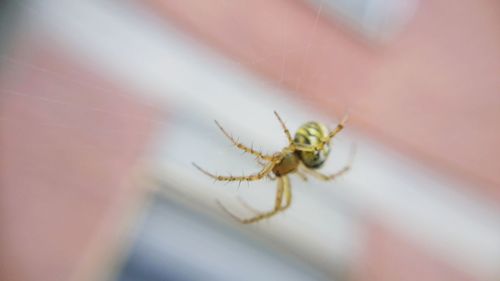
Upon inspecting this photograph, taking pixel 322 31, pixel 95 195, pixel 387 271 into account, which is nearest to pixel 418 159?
pixel 387 271

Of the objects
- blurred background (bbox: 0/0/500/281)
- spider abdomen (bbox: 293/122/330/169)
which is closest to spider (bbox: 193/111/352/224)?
spider abdomen (bbox: 293/122/330/169)

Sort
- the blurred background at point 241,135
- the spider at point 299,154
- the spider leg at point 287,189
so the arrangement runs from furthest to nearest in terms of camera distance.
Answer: the blurred background at point 241,135 < the spider leg at point 287,189 < the spider at point 299,154

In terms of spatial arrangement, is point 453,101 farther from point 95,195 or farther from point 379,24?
point 95,195

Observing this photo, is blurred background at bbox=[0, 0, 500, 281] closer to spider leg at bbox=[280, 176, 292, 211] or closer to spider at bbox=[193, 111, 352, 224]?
spider leg at bbox=[280, 176, 292, 211]

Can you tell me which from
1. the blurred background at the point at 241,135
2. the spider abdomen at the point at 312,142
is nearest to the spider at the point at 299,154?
the spider abdomen at the point at 312,142

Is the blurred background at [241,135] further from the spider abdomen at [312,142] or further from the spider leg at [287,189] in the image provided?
the spider abdomen at [312,142]
